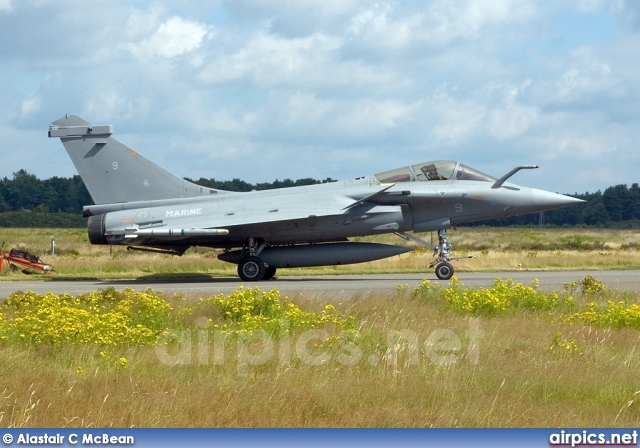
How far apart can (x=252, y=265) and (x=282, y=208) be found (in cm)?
159

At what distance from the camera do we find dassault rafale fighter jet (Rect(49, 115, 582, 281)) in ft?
69.2

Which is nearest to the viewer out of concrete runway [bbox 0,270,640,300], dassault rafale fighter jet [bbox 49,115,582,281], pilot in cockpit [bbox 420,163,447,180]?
concrete runway [bbox 0,270,640,300]

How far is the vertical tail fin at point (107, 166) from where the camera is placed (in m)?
22.0

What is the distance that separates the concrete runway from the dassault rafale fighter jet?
0.75 m

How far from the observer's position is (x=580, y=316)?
12336 mm

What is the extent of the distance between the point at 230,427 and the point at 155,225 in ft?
49.6

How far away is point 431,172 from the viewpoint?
2150 centimetres

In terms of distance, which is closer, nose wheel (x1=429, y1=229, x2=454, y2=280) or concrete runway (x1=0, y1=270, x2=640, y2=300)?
concrete runway (x1=0, y1=270, x2=640, y2=300)

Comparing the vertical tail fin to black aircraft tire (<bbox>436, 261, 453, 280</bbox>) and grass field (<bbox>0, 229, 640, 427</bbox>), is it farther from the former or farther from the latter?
grass field (<bbox>0, 229, 640, 427</bbox>)

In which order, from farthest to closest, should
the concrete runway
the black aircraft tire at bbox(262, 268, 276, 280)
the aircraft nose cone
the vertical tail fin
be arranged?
the black aircraft tire at bbox(262, 268, 276, 280) → the vertical tail fin → the aircraft nose cone → the concrete runway

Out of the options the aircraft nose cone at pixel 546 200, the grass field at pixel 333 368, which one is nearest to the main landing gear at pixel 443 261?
the aircraft nose cone at pixel 546 200

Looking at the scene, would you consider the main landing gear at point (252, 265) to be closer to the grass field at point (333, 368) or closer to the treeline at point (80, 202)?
the grass field at point (333, 368)

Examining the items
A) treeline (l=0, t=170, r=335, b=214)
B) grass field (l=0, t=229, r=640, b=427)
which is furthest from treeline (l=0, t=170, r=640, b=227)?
grass field (l=0, t=229, r=640, b=427)

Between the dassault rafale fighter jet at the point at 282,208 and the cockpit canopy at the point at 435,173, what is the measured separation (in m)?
0.02
